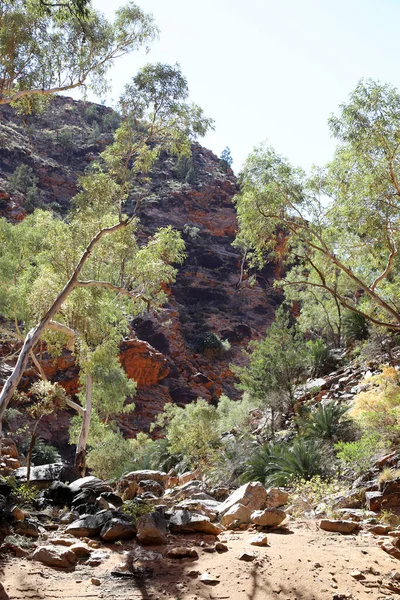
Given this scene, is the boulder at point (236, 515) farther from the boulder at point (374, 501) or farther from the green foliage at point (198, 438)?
the green foliage at point (198, 438)

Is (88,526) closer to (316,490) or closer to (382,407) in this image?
(316,490)

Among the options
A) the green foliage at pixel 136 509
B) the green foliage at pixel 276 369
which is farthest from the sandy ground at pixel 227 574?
the green foliage at pixel 276 369

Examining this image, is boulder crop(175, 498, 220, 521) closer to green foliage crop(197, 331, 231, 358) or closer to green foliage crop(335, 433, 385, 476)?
green foliage crop(335, 433, 385, 476)

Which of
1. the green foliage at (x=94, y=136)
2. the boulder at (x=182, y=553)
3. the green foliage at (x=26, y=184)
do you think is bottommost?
the boulder at (x=182, y=553)

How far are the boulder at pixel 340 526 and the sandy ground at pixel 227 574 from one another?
53 cm

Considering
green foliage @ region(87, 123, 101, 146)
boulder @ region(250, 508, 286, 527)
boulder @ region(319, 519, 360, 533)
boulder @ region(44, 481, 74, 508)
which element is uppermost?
green foliage @ region(87, 123, 101, 146)

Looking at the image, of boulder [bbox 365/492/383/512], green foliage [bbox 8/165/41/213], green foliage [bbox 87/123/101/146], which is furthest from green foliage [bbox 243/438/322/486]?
green foliage [bbox 87/123/101/146]

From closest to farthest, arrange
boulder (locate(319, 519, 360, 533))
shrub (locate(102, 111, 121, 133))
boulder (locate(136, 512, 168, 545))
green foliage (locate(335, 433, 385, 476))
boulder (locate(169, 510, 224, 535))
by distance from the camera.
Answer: boulder (locate(136, 512, 168, 545)), boulder (locate(169, 510, 224, 535)), boulder (locate(319, 519, 360, 533)), green foliage (locate(335, 433, 385, 476)), shrub (locate(102, 111, 121, 133))

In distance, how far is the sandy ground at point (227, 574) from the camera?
4043 mm

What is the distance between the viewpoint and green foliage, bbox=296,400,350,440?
409 inches

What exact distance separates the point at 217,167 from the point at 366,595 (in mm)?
57359

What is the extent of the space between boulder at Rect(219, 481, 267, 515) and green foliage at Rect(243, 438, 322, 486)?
1730 mm

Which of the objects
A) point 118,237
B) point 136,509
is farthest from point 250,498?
point 118,237

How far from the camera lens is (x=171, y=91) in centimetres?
1134
